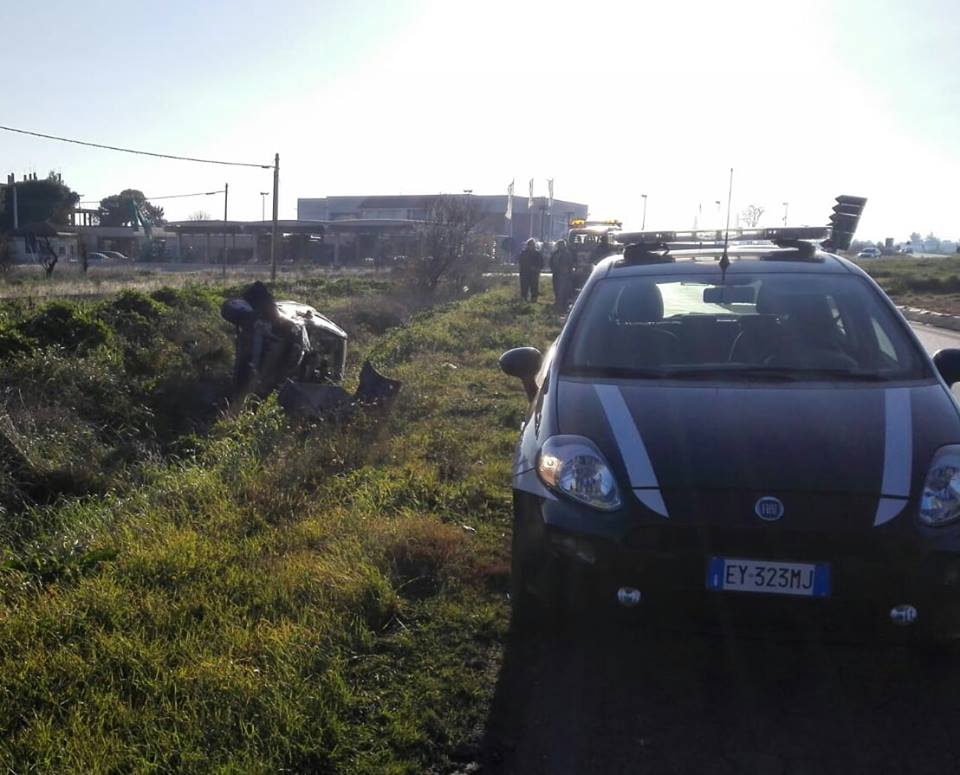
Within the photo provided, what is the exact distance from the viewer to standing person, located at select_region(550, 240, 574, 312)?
21.7 metres

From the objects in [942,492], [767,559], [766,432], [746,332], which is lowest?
[767,559]

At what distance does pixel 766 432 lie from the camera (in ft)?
13.0

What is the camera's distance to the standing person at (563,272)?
21.7 metres

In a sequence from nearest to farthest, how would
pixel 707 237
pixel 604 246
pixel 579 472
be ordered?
pixel 579 472, pixel 707 237, pixel 604 246

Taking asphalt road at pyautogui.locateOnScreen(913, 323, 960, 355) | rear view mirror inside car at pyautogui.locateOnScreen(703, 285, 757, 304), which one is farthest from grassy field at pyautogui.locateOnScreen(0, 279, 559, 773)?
asphalt road at pyautogui.locateOnScreen(913, 323, 960, 355)

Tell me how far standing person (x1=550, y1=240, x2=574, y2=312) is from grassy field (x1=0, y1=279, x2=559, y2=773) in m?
11.8

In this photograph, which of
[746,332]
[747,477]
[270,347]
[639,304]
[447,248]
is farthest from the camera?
[447,248]

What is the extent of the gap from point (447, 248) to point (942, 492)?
26.6 meters

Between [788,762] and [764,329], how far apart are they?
7.76 ft

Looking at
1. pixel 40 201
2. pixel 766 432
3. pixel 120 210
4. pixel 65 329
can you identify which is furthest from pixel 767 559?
pixel 120 210

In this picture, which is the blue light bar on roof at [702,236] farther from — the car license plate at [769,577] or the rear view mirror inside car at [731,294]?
the car license plate at [769,577]

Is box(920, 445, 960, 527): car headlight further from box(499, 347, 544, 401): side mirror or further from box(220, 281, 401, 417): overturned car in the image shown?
box(220, 281, 401, 417): overturned car

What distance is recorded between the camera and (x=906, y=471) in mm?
3695

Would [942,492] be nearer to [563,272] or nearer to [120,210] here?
[563,272]
